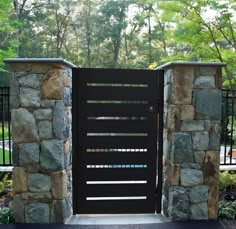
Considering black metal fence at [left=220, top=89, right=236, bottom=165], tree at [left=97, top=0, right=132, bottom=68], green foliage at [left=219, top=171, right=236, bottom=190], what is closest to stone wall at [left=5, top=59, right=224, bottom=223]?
green foliage at [left=219, top=171, right=236, bottom=190]

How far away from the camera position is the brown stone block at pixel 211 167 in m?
2.96

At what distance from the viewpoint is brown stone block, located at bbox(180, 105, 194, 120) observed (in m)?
2.88

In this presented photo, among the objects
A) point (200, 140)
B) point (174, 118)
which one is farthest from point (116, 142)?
point (200, 140)

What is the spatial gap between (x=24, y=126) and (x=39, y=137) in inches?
7.5

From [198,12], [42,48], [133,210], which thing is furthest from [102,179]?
[42,48]

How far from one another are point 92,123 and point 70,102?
35 cm

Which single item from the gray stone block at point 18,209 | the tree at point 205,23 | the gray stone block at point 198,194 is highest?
the tree at point 205,23

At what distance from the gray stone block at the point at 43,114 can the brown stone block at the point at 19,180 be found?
58 centimetres

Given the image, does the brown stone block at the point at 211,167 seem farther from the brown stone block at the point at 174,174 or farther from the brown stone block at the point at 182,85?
the brown stone block at the point at 182,85

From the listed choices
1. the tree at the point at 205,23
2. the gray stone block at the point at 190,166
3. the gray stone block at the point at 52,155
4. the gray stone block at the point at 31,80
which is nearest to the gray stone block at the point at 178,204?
the gray stone block at the point at 190,166

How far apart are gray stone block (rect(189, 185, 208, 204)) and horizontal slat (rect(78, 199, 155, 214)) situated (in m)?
0.49

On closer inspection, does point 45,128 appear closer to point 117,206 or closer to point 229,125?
point 117,206

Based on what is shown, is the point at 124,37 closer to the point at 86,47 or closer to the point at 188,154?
the point at 86,47

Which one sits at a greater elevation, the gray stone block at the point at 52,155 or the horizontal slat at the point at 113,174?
the gray stone block at the point at 52,155
